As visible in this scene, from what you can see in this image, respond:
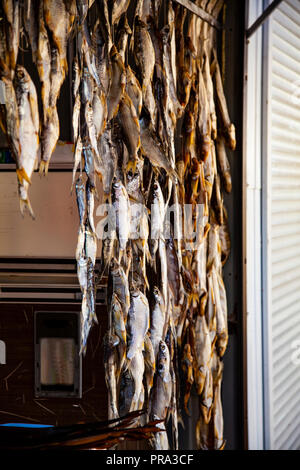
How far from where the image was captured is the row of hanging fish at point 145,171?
1.68 metres

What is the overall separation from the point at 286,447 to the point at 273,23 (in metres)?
2.15

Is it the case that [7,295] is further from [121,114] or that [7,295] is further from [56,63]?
[56,63]

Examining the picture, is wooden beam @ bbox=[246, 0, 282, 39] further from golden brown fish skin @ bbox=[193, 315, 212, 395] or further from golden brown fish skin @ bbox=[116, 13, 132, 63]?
golden brown fish skin @ bbox=[193, 315, 212, 395]

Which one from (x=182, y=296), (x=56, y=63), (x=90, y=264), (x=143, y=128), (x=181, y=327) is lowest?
(x=181, y=327)

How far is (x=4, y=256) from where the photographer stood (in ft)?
9.22

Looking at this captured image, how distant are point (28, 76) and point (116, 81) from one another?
435mm

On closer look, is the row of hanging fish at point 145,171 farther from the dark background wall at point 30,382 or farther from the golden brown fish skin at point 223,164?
the dark background wall at point 30,382

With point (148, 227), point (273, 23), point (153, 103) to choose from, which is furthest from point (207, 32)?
point (148, 227)

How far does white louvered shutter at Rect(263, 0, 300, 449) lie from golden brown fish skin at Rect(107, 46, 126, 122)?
34.0 inches

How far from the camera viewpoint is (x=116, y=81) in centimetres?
191

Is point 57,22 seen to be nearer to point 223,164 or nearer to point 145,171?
point 145,171

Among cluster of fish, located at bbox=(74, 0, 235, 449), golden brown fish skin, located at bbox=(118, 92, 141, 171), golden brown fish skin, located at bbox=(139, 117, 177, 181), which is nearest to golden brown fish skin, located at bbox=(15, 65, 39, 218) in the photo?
cluster of fish, located at bbox=(74, 0, 235, 449)

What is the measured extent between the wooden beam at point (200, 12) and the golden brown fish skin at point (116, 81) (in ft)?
2.34

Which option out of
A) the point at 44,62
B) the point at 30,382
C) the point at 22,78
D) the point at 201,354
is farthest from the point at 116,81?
the point at 30,382
